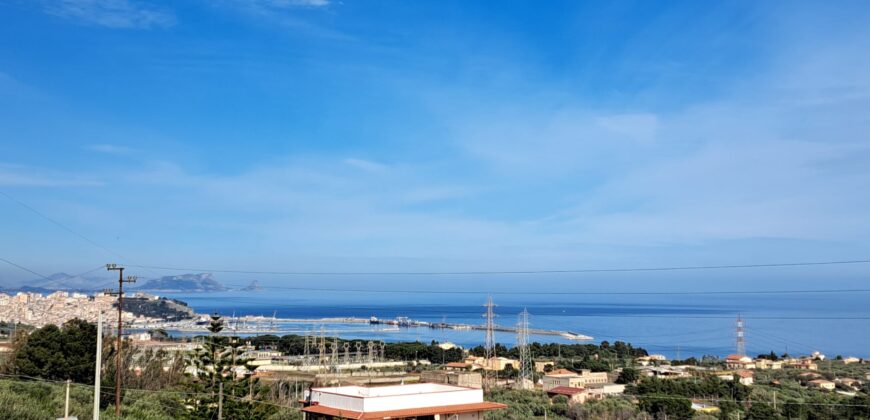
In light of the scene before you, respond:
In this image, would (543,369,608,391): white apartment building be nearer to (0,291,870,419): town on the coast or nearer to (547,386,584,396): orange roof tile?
(0,291,870,419): town on the coast

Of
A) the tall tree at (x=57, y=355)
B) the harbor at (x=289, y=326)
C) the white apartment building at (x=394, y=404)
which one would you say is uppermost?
the tall tree at (x=57, y=355)

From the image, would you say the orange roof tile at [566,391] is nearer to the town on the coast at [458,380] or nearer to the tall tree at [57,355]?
the town on the coast at [458,380]

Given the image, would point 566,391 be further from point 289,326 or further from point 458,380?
point 289,326

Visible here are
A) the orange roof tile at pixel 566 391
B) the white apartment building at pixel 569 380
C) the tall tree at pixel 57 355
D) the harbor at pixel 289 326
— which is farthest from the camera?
the harbor at pixel 289 326

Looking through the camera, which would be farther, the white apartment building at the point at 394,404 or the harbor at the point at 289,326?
the harbor at the point at 289,326

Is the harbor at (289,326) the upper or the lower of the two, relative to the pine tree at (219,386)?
Result: lower

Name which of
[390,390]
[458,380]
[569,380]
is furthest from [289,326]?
[390,390]

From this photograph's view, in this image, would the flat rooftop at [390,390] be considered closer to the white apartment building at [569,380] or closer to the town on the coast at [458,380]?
the town on the coast at [458,380]

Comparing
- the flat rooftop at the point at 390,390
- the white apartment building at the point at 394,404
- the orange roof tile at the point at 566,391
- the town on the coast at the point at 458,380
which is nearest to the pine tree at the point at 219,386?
the town on the coast at the point at 458,380

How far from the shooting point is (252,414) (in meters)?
14.5

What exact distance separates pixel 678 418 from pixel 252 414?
12.6 metres

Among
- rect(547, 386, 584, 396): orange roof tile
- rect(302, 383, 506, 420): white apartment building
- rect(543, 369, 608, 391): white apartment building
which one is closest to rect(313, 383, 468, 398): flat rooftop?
rect(302, 383, 506, 420): white apartment building

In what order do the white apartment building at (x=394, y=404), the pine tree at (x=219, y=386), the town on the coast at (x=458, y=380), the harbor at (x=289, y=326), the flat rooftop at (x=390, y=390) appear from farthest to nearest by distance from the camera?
the harbor at (x=289, y=326), the town on the coast at (x=458, y=380), the flat rooftop at (x=390, y=390), the pine tree at (x=219, y=386), the white apartment building at (x=394, y=404)

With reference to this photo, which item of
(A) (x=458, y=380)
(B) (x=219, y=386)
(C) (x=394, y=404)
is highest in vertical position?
(B) (x=219, y=386)
